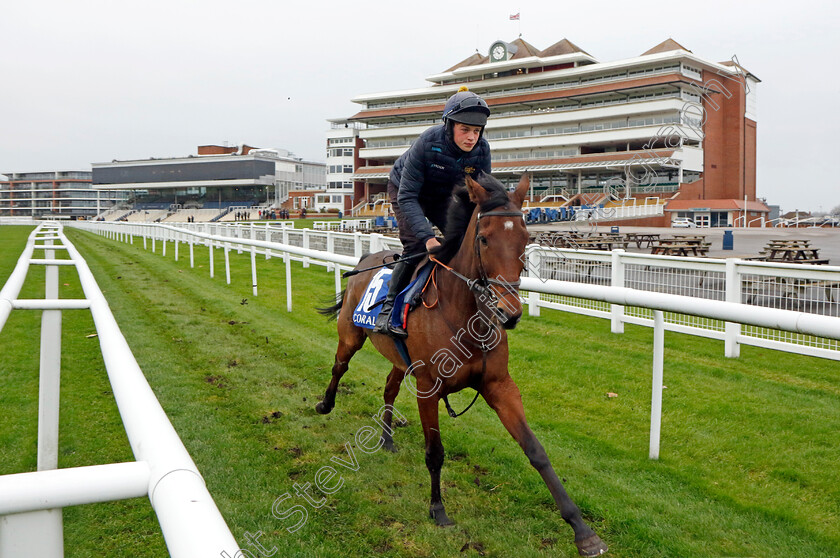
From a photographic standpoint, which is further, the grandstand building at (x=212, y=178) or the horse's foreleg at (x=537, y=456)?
the grandstand building at (x=212, y=178)

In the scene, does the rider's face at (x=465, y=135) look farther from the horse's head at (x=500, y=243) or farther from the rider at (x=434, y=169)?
the horse's head at (x=500, y=243)

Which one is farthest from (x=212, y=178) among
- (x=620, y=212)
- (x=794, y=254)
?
(x=794, y=254)

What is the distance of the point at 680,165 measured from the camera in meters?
52.5

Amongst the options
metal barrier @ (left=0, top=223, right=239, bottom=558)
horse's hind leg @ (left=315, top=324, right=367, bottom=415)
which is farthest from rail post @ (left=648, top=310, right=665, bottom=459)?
metal barrier @ (left=0, top=223, right=239, bottom=558)

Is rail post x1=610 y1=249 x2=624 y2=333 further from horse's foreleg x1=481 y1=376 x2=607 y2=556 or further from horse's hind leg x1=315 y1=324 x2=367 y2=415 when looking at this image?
horse's foreleg x1=481 y1=376 x2=607 y2=556

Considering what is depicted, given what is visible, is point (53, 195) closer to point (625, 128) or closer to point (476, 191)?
point (625, 128)

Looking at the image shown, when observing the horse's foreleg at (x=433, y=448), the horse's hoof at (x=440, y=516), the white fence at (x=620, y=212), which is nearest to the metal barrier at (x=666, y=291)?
the horse's foreleg at (x=433, y=448)

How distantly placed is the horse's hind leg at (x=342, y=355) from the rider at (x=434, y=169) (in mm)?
929

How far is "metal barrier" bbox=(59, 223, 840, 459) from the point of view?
3129 millimetres

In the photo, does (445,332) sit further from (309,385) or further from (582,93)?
(582,93)

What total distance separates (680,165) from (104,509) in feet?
182

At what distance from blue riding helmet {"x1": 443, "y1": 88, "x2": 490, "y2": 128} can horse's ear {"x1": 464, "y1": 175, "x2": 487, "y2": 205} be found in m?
0.64

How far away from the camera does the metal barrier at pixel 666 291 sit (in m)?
3.13

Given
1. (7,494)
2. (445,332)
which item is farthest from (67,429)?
(7,494)
